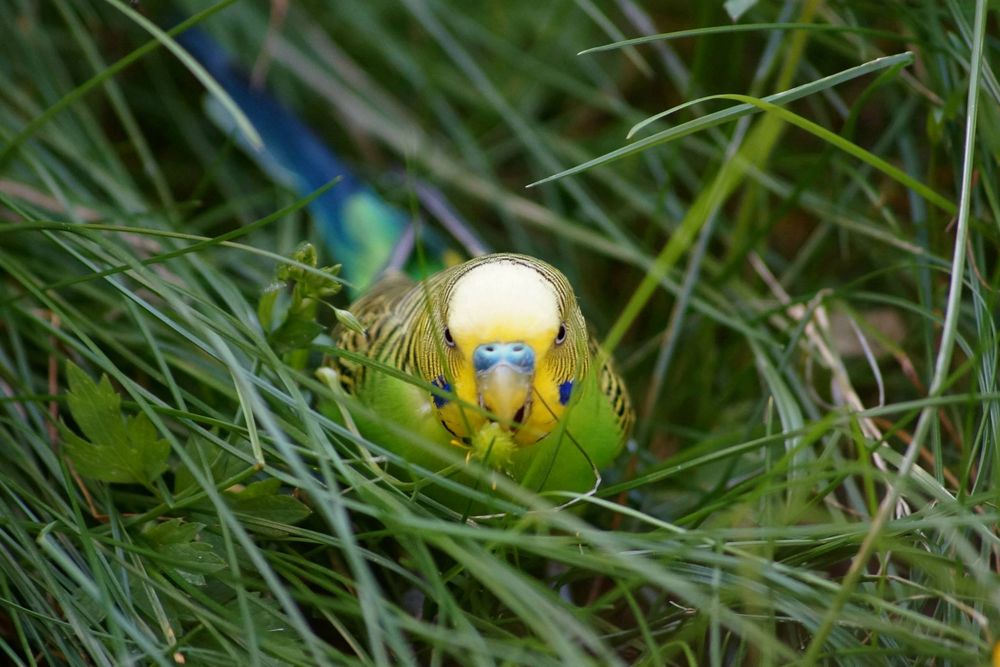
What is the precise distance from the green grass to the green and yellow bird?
0.09 meters

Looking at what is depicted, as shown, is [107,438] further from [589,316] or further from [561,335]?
[589,316]

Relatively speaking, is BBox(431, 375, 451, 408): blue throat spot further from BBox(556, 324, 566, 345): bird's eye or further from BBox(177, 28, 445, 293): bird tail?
BBox(177, 28, 445, 293): bird tail

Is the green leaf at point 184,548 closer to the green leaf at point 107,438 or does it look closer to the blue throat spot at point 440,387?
the green leaf at point 107,438

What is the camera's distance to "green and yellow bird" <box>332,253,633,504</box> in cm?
112

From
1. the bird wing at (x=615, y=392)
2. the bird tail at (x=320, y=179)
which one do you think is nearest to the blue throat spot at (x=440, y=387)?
the bird wing at (x=615, y=392)

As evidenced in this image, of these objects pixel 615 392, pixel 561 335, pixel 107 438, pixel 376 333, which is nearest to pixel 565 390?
pixel 561 335

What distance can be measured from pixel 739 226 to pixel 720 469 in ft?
1.77

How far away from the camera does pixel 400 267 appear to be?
6.61 feet

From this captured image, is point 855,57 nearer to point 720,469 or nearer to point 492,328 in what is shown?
point 720,469

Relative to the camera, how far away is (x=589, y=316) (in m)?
2.06

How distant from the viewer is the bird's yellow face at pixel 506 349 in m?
1.12

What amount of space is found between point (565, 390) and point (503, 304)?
156 millimetres

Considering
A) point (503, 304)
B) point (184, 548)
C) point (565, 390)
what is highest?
point (503, 304)

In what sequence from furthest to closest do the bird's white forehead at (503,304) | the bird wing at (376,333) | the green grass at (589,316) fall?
the bird wing at (376,333), the bird's white forehead at (503,304), the green grass at (589,316)
